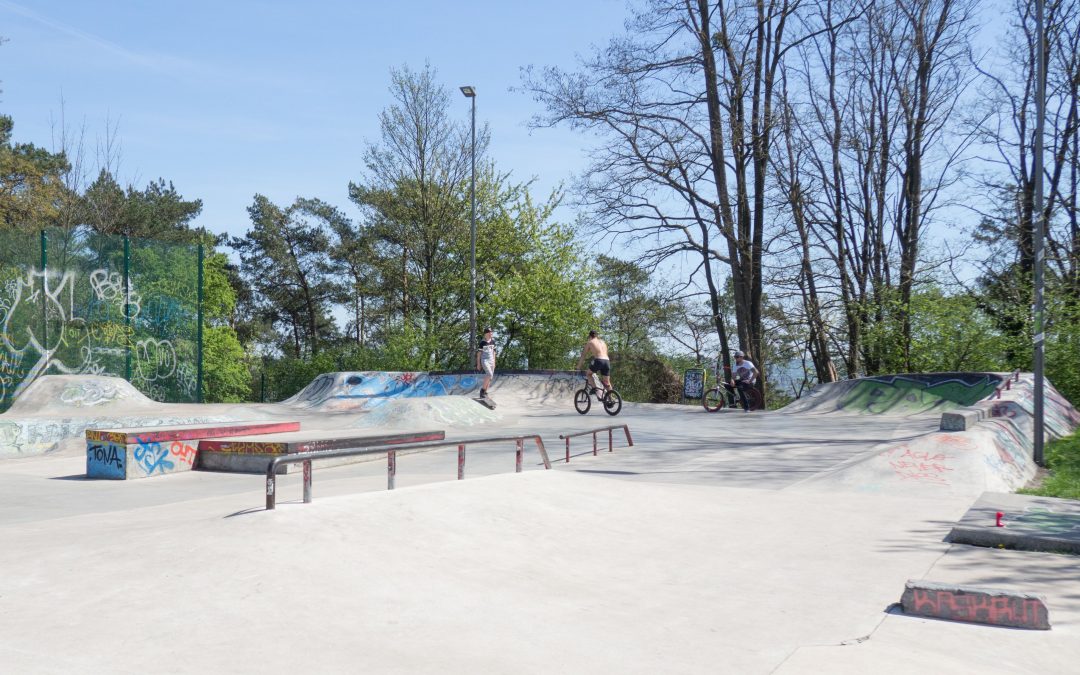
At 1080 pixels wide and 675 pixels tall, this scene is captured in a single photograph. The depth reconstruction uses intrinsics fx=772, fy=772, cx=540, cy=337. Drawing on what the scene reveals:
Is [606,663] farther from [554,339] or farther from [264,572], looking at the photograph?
[554,339]

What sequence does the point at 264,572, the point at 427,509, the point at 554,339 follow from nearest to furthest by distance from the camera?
1. the point at 264,572
2. the point at 427,509
3. the point at 554,339

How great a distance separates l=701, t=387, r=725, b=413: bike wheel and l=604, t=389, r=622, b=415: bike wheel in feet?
10.3

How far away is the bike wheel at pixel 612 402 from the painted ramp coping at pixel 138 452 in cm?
910

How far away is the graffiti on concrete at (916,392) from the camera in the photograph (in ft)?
57.7

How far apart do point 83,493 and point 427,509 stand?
16.7ft

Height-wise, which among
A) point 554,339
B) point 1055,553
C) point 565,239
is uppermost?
point 565,239

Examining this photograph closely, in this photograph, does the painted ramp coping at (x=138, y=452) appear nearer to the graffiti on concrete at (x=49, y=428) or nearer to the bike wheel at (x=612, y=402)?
the graffiti on concrete at (x=49, y=428)

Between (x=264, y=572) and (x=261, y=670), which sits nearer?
(x=261, y=670)

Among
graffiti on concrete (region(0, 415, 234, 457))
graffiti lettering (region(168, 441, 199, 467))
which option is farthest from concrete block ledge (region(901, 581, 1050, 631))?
graffiti on concrete (region(0, 415, 234, 457))

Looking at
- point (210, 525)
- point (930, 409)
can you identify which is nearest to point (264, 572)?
point (210, 525)

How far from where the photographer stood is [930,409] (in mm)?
17359

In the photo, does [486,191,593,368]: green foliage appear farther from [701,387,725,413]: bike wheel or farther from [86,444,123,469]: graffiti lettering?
[86,444,123,469]: graffiti lettering

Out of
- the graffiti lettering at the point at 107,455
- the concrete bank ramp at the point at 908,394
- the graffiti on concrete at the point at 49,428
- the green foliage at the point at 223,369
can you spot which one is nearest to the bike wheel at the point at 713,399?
the concrete bank ramp at the point at 908,394

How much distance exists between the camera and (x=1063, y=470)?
1059 centimetres
